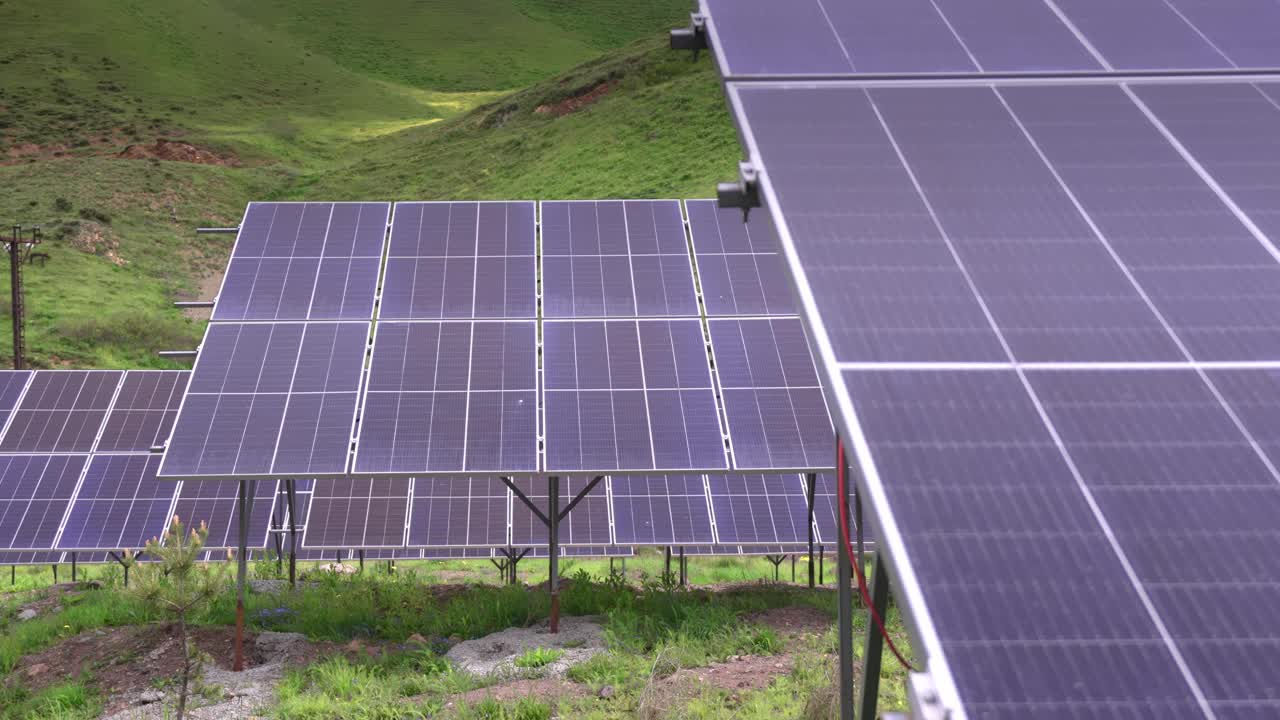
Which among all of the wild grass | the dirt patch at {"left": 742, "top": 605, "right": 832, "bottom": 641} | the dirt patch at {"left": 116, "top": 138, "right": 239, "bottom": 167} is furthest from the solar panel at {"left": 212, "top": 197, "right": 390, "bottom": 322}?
the dirt patch at {"left": 116, "top": 138, "right": 239, "bottom": 167}

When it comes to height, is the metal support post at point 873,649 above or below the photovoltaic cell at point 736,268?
above

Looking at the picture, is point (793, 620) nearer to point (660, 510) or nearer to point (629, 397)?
point (629, 397)

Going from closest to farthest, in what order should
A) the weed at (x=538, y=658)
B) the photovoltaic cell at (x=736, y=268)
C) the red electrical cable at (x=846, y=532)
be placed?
the red electrical cable at (x=846, y=532), the weed at (x=538, y=658), the photovoltaic cell at (x=736, y=268)

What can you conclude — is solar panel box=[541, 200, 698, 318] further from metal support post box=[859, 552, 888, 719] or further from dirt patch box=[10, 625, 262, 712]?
metal support post box=[859, 552, 888, 719]

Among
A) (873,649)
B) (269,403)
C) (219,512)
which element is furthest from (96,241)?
(873,649)

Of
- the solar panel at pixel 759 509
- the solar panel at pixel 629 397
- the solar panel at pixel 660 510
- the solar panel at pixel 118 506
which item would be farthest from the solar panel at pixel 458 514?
the solar panel at pixel 629 397

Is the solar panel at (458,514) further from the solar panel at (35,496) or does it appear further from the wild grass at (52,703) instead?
the wild grass at (52,703)
